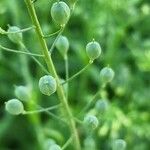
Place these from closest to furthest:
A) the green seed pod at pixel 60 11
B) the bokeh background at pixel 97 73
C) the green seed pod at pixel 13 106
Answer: the green seed pod at pixel 60 11, the green seed pod at pixel 13 106, the bokeh background at pixel 97 73

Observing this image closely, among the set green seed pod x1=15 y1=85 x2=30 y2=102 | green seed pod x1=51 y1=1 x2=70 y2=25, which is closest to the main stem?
green seed pod x1=51 y1=1 x2=70 y2=25

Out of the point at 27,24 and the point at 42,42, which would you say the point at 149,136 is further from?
the point at 42,42

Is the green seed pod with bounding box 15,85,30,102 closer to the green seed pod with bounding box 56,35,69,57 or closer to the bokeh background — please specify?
the green seed pod with bounding box 56,35,69,57

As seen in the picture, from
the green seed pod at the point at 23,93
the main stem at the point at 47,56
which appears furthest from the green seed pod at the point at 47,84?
the green seed pod at the point at 23,93

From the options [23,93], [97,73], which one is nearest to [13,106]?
[23,93]

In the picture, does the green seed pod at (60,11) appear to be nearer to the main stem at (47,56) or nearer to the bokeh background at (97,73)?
the main stem at (47,56)

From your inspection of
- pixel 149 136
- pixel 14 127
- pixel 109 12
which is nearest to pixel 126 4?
pixel 109 12

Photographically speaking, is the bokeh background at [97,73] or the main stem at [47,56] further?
the bokeh background at [97,73]

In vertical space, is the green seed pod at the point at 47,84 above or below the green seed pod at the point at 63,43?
below
